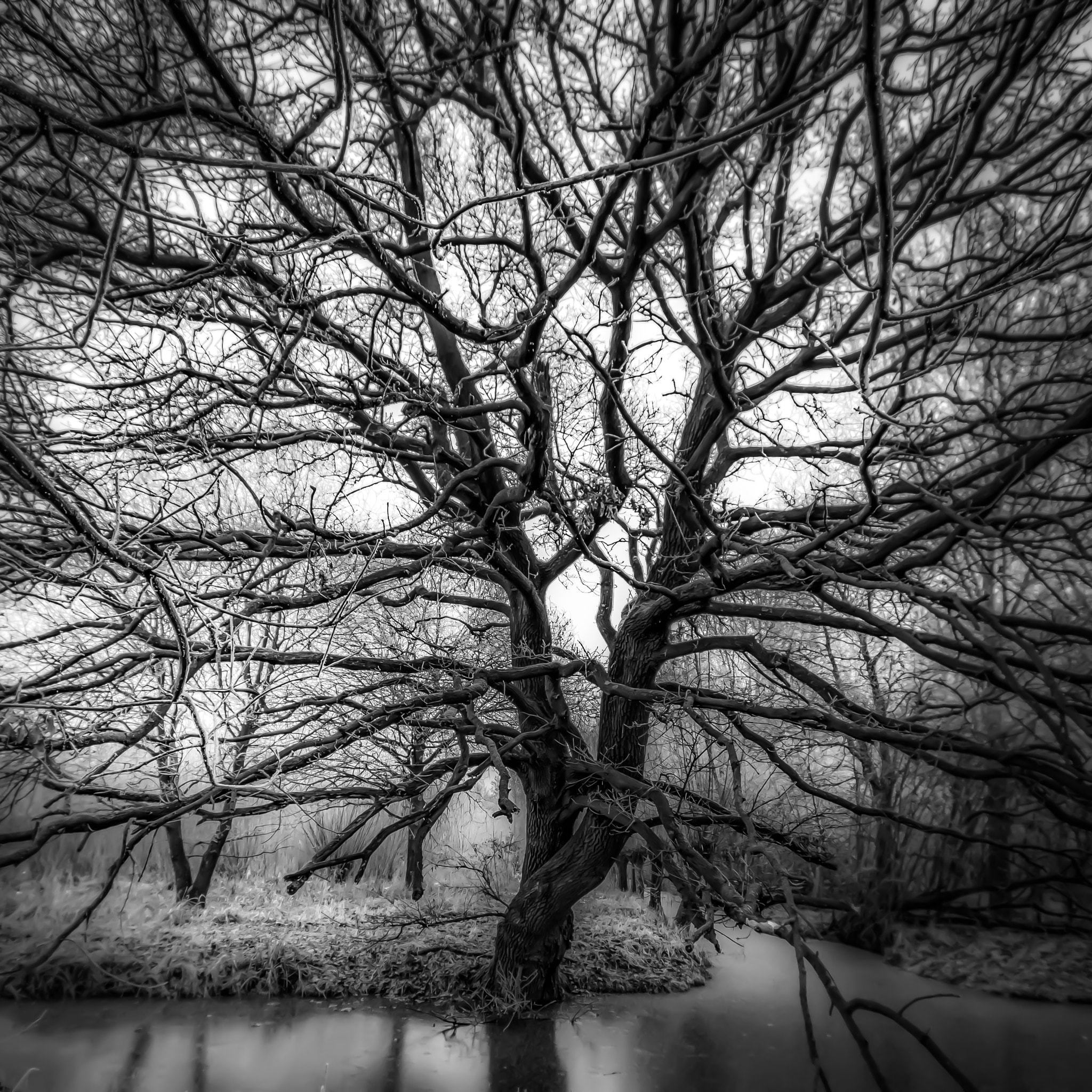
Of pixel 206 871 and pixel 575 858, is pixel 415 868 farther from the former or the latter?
pixel 575 858

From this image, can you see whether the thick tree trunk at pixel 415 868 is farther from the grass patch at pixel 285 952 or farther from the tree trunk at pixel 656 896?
the tree trunk at pixel 656 896

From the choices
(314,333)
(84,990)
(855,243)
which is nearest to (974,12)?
(855,243)

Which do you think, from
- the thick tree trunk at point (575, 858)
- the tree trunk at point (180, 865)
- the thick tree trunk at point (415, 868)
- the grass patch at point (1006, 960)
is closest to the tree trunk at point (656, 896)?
the thick tree trunk at point (575, 858)

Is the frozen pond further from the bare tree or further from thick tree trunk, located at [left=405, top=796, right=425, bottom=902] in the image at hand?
thick tree trunk, located at [left=405, top=796, right=425, bottom=902]

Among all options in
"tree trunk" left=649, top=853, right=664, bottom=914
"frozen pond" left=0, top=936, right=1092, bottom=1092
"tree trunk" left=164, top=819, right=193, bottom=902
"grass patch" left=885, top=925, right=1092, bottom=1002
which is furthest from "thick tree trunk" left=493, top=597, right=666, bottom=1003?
"tree trunk" left=164, top=819, right=193, bottom=902

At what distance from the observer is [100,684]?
3443 millimetres

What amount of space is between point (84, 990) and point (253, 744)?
124 inches

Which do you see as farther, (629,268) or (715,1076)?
(715,1076)

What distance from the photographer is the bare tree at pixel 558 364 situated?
7.97 feet

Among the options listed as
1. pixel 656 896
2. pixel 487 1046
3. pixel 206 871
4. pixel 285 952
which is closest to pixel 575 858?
pixel 487 1046

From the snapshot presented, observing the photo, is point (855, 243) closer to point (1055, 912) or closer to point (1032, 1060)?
point (1055, 912)

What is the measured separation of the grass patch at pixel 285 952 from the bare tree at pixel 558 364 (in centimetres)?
114

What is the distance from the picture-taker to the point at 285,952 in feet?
19.4

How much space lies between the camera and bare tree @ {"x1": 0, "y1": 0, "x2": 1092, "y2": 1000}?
243 cm
